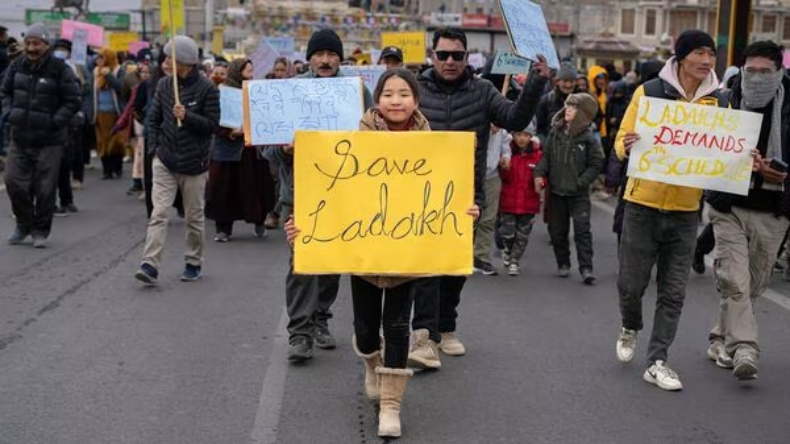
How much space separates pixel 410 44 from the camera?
19.1 m

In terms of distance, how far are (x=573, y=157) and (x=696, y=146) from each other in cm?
409

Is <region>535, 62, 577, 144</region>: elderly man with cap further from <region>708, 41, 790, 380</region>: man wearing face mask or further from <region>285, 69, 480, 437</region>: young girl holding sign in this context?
<region>285, 69, 480, 437</region>: young girl holding sign

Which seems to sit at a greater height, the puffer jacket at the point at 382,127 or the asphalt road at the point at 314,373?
the puffer jacket at the point at 382,127

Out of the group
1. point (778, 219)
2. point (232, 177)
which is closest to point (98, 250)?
point (232, 177)

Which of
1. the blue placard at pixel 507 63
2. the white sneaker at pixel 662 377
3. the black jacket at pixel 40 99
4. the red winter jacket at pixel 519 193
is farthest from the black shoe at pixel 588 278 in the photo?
the black jacket at pixel 40 99

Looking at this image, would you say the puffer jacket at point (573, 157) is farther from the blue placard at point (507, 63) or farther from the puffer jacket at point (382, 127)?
the puffer jacket at point (382, 127)

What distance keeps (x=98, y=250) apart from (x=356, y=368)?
529 cm

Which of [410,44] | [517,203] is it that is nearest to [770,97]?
[517,203]

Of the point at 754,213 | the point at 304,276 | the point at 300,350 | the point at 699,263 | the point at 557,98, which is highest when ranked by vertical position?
the point at 557,98

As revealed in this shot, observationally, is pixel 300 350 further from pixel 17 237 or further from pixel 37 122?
pixel 17 237

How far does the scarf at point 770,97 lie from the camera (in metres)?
6.56

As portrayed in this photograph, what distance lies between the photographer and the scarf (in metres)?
Answer: 6.56

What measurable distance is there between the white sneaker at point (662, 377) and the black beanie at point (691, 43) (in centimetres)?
171

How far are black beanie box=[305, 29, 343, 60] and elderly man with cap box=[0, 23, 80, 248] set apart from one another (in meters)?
4.73
